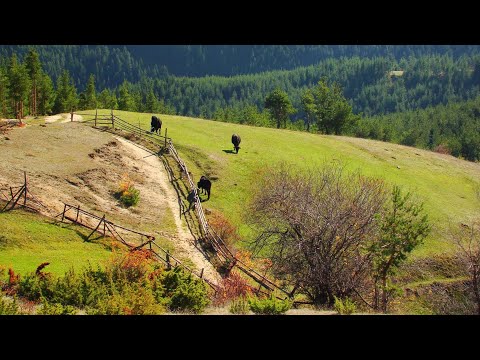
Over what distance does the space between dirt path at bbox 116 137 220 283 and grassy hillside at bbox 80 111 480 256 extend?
3.62 m

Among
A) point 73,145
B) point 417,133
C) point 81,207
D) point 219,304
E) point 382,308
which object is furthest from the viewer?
point 417,133

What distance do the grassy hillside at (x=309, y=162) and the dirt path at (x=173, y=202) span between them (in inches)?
143

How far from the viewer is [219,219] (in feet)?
125

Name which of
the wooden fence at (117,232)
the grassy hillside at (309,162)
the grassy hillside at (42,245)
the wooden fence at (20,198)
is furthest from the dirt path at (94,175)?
the grassy hillside at (309,162)

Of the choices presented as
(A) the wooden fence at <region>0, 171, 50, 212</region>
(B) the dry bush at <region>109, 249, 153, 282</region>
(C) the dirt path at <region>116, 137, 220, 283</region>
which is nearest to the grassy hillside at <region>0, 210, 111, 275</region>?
(A) the wooden fence at <region>0, 171, 50, 212</region>

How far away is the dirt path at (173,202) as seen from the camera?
102 ft

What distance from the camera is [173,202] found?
3822 cm

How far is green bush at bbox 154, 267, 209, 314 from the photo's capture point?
20.9 meters

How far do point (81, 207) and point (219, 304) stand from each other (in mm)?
14515

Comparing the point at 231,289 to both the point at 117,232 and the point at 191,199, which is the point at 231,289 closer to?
→ the point at 117,232

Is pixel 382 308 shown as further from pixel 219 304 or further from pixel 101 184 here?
pixel 101 184

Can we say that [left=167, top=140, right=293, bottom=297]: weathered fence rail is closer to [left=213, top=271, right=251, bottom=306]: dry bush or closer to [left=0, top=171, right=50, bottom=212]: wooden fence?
[left=213, top=271, right=251, bottom=306]: dry bush

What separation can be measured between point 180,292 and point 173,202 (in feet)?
57.6
